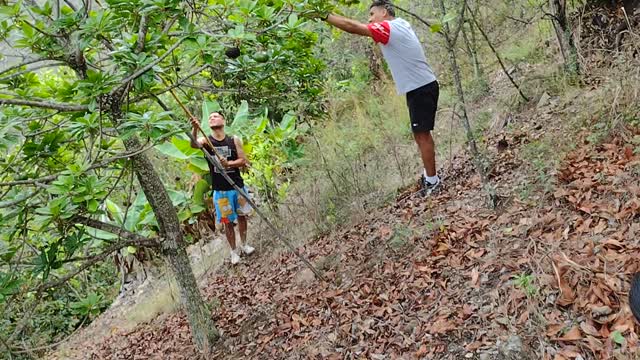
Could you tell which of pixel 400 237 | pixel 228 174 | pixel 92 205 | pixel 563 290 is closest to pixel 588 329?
pixel 563 290

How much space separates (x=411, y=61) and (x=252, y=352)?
9.73ft

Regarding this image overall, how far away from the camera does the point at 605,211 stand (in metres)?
3.18

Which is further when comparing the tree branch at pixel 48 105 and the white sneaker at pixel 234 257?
the white sneaker at pixel 234 257

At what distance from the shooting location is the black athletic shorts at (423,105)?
4664 mm

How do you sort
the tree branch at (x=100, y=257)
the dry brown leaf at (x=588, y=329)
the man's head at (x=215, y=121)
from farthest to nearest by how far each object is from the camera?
1. the man's head at (x=215, y=121)
2. the tree branch at (x=100, y=257)
3. the dry brown leaf at (x=588, y=329)

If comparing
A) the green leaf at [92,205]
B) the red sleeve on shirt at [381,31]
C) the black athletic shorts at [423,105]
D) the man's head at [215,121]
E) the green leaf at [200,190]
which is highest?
the red sleeve on shirt at [381,31]

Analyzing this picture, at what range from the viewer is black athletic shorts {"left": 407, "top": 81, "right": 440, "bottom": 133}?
15.3ft

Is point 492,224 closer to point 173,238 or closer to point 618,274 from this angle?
point 618,274

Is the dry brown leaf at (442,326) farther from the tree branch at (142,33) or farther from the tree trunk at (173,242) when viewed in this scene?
the tree branch at (142,33)

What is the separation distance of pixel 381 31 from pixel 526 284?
8.38 ft

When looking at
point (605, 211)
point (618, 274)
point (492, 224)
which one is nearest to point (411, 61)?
point (492, 224)

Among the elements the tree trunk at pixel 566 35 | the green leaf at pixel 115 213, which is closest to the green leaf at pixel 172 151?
the green leaf at pixel 115 213

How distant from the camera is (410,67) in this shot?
15.2ft

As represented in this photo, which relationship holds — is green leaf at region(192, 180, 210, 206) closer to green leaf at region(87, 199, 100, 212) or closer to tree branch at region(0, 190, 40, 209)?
tree branch at region(0, 190, 40, 209)
